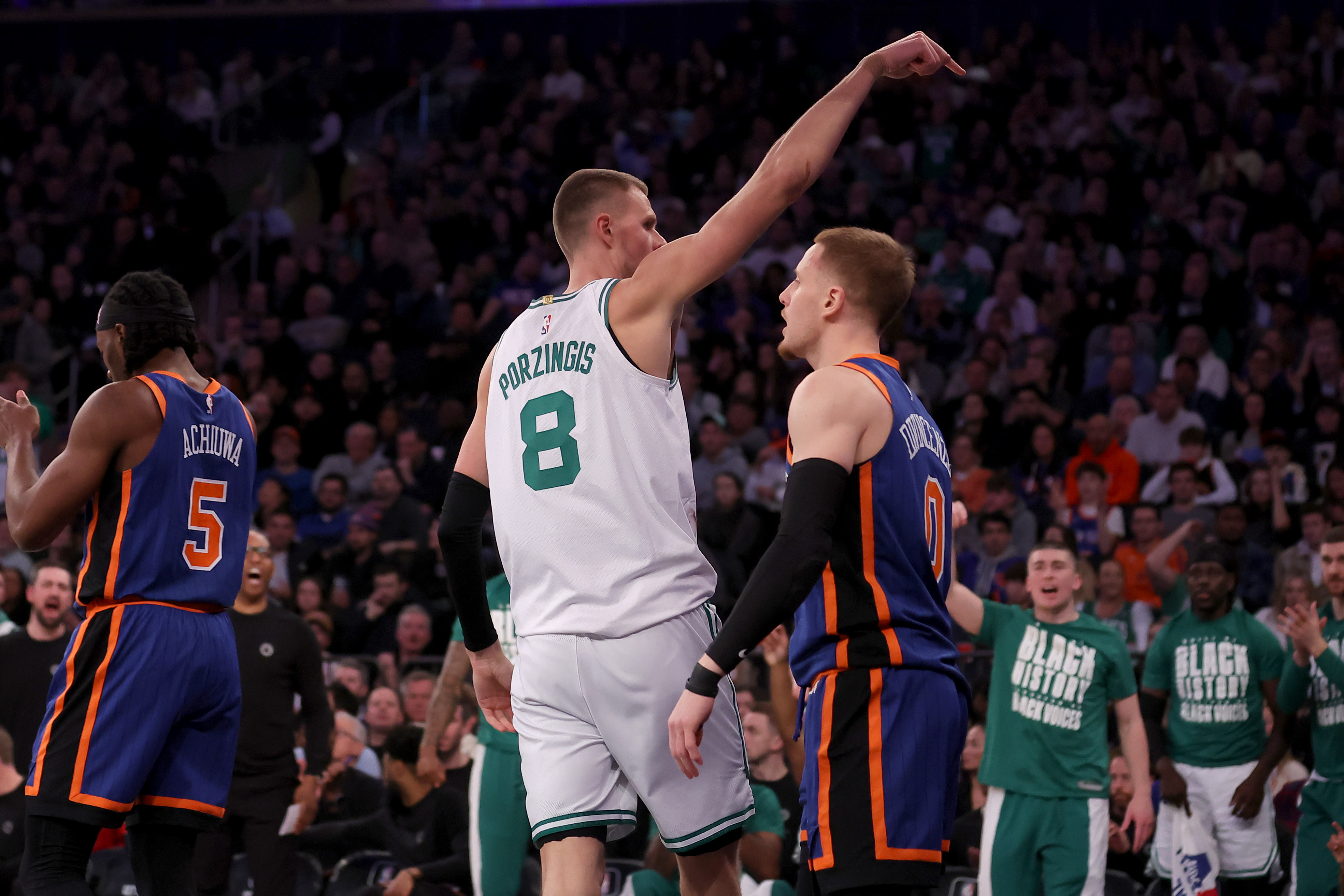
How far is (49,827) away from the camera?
13.6 ft

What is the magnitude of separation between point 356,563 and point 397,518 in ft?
1.58

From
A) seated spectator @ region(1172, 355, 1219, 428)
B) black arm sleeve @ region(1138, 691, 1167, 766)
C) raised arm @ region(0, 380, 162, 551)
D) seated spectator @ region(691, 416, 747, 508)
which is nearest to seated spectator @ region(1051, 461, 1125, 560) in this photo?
seated spectator @ region(1172, 355, 1219, 428)

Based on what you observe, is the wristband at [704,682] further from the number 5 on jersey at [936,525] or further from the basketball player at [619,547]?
the number 5 on jersey at [936,525]

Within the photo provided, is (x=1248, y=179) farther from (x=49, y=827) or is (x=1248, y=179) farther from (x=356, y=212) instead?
(x=49, y=827)

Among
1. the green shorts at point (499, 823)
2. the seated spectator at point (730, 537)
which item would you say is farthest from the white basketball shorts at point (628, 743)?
the seated spectator at point (730, 537)

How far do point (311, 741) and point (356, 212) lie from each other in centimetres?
1044

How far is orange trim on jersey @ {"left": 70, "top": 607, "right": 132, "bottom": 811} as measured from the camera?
4133 mm

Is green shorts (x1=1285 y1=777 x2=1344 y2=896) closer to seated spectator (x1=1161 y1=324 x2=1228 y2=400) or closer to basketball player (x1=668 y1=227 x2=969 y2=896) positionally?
basketball player (x1=668 y1=227 x2=969 y2=896)

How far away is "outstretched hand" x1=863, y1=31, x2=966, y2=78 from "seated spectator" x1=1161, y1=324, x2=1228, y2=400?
8250 millimetres

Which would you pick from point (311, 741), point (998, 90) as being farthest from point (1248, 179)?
point (311, 741)

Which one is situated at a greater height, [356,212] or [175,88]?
[175,88]

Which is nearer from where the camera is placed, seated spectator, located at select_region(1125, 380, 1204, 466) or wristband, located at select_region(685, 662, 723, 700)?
wristband, located at select_region(685, 662, 723, 700)

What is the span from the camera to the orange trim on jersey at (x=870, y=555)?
3455 mm

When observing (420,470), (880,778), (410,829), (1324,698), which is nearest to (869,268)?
(880,778)
